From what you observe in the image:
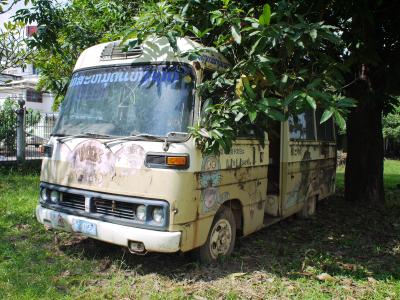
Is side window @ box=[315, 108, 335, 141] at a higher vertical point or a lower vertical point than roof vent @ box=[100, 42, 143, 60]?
lower

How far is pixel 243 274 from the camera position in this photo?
4867mm

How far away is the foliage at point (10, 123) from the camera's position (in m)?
11.9

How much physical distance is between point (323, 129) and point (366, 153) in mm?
1347

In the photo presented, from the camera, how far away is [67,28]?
8.30 metres

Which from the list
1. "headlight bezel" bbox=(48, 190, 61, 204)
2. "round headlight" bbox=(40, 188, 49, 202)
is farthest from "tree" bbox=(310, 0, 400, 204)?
"round headlight" bbox=(40, 188, 49, 202)

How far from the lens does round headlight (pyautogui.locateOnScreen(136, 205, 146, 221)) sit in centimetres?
449

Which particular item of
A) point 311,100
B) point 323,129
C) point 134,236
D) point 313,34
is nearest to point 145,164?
point 134,236

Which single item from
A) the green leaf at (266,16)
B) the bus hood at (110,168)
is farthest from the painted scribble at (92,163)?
the green leaf at (266,16)

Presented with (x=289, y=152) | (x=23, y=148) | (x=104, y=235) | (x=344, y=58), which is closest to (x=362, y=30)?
(x=344, y=58)

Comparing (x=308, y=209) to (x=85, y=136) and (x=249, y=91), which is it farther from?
(x=85, y=136)

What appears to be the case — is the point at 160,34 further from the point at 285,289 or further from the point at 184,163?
the point at 285,289

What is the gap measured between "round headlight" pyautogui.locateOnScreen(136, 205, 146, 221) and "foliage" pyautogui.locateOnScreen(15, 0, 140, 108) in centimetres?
320

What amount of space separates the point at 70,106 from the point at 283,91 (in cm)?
249

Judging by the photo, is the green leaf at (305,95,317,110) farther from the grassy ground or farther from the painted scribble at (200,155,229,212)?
the grassy ground
